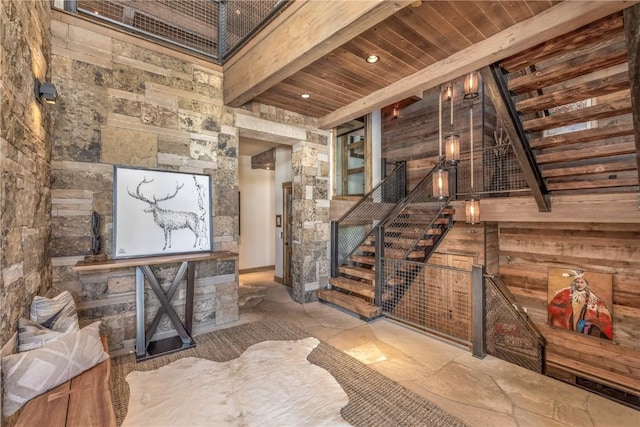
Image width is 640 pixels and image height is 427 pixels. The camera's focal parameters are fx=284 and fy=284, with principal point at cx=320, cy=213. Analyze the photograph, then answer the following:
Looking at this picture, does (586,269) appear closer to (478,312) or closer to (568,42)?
(478,312)

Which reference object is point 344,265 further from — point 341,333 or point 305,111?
point 305,111

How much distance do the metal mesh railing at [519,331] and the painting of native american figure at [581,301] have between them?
2.35m

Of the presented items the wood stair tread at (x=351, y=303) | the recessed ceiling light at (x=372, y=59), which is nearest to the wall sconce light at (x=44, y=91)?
the recessed ceiling light at (x=372, y=59)

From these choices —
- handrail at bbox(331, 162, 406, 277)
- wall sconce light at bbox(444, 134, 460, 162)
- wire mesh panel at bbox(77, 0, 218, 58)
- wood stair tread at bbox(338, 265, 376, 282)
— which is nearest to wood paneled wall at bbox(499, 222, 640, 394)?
handrail at bbox(331, 162, 406, 277)

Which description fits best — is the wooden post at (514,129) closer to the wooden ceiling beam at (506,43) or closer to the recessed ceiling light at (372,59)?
the wooden ceiling beam at (506,43)

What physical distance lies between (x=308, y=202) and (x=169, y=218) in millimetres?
2045

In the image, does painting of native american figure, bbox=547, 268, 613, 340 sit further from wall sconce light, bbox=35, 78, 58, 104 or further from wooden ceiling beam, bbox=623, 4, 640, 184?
wall sconce light, bbox=35, 78, 58, 104

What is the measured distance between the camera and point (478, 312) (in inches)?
110

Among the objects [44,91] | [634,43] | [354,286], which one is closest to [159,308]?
[44,91]

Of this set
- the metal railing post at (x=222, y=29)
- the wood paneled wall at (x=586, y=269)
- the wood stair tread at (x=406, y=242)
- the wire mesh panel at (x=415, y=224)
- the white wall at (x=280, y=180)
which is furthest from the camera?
the white wall at (x=280, y=180)

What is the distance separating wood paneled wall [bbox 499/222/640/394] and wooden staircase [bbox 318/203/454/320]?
1.49 m

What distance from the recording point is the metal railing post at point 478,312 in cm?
272

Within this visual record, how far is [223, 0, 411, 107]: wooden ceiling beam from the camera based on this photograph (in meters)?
2.00

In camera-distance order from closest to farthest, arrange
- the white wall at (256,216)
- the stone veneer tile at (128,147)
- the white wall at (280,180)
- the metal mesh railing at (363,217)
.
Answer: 1. the stone veneer tile at (128,147)
2. the metal mesh railing at (363,217)
3. the white wall at (280,180)
4. the white wall at (256,216)
